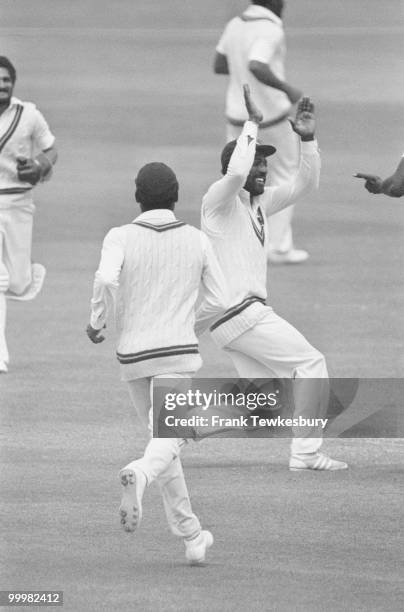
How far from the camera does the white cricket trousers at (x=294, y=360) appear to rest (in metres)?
9.62

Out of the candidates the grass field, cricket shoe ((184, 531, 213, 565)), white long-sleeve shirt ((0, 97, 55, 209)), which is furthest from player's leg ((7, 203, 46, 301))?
cricket shoe ((184, 531, 213, 565))

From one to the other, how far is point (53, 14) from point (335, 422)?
26.1m

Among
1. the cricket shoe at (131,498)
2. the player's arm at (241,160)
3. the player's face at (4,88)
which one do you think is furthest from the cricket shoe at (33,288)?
the cricket shoe at (131,498)

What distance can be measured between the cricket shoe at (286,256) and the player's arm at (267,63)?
6.20 ft

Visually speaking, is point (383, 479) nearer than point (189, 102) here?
Yes

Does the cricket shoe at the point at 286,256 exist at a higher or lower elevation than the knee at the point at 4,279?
lower

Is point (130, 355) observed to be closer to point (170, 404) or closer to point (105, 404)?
point (170, 404)

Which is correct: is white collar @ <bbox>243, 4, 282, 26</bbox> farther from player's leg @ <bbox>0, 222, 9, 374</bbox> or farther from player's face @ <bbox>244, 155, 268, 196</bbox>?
player's face @ <bbox>244, 155, 268, 196</bbox>

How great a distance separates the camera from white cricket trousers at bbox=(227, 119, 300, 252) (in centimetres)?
1659

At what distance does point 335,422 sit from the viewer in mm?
10625

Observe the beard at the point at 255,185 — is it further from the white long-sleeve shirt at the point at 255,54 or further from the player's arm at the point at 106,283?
the white long-sleeve shirt at the point at 255,54

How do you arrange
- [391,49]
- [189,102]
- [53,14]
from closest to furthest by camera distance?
[189,102] → [391,49] → [53,14]

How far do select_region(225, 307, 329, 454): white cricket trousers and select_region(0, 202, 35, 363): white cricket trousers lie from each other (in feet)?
10.2

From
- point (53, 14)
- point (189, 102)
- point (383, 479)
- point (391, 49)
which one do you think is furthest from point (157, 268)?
point (53, 14)
